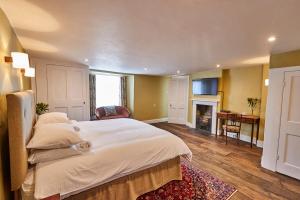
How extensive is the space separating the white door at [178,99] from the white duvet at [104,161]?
13.5ft

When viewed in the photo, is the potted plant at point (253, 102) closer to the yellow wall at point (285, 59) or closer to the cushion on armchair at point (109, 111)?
the yellow wall at point (285, 59)

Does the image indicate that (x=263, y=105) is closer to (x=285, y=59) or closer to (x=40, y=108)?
(x=285, y=59)

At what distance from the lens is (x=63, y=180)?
1.34 m

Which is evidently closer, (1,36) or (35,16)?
(1,36)

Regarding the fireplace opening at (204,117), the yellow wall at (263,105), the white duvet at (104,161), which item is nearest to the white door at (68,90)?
the white duvet at (104,161)

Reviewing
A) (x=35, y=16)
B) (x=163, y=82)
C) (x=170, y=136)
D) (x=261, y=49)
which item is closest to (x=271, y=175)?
(x=170, y=136)

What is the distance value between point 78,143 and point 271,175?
3.32 meters

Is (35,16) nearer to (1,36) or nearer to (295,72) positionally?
(1,36)

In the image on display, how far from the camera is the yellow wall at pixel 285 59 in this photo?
2.47 meters

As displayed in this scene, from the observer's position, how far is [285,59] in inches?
102

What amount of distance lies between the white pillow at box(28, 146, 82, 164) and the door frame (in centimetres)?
340

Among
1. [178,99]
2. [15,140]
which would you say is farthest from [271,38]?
[178,99]

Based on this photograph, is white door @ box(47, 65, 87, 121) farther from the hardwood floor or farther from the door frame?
the door frame

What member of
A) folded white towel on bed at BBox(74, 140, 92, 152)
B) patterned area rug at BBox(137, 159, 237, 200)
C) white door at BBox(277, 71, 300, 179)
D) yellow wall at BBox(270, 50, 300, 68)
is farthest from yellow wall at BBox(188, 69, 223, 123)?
folded white towel on bed at BBox(74, 140, 92, 152)
